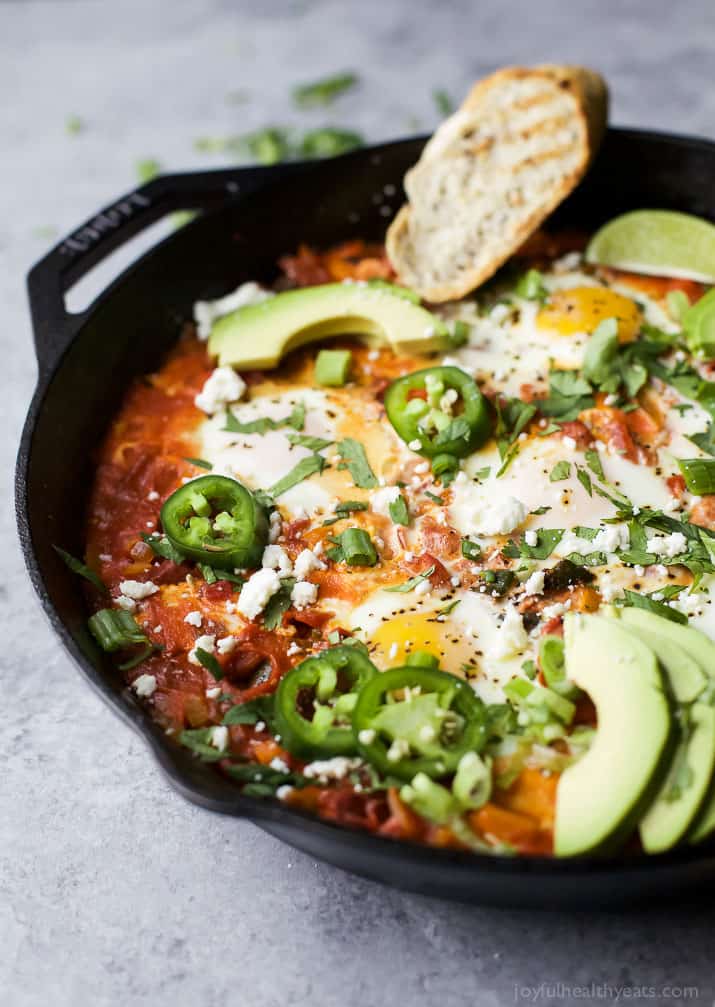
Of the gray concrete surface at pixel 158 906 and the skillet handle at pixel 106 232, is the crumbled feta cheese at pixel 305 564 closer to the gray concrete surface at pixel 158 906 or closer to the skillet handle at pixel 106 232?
the gray concrete surface at pixel 158 906

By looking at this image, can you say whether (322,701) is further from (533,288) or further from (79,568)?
(533,288)

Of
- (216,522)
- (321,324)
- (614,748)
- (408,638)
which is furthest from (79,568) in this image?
(614,748)

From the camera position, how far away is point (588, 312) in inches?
170

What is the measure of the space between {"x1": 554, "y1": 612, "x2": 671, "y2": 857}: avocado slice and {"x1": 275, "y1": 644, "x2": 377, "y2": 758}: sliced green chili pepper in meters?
0.57

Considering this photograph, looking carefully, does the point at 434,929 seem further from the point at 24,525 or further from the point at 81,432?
the point at 81,432

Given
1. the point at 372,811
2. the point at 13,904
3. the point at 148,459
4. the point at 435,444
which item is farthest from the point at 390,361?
the point at 13,904

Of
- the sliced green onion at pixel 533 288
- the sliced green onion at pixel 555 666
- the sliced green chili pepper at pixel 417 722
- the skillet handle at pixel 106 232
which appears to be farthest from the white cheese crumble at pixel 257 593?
the sliced green onion at pixel 533 288

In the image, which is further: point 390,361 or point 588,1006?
point 390,361

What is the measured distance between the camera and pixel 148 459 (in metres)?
4.09

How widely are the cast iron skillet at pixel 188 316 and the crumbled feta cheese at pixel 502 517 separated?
3.70ft

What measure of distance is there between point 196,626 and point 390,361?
133 cm

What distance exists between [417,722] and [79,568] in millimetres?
1226

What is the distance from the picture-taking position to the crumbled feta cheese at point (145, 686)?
Result: 3.40 m

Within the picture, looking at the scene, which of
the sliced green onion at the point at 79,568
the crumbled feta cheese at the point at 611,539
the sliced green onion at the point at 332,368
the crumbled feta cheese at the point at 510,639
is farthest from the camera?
the sliced green onion at the point at 332,368
